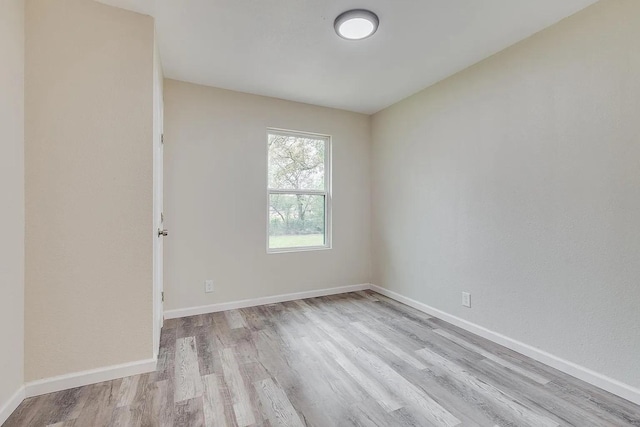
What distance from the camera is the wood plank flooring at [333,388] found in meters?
1.53

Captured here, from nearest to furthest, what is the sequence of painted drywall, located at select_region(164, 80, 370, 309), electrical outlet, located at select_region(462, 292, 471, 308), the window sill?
electrical outlet, located at select_region(462, 292, 471, 308) → painted drywall, located at select_region(164, 80, 370, 309) → the window sill

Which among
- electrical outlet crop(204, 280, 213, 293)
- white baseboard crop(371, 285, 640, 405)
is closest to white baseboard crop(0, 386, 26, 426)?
electrical outlet crop(204, 280, 213, 293)

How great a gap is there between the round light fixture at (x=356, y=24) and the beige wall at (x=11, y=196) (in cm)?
182

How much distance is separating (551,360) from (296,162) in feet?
9.75

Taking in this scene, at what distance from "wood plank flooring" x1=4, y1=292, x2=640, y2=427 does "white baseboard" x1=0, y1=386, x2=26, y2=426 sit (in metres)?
0.03

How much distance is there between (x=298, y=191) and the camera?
3.61m

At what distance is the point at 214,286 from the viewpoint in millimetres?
3098

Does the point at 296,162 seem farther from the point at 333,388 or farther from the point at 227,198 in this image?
the point at 333,388

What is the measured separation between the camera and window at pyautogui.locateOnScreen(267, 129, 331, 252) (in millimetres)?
3471

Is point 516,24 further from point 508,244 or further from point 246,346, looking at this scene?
point 246,346

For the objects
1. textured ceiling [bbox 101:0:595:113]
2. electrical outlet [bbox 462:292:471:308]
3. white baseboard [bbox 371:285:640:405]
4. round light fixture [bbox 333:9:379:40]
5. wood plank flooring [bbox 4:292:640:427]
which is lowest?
wood plank flooring [bbox 4:292:640:427]

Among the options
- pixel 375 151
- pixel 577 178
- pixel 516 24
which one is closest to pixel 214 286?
pixel 375 151

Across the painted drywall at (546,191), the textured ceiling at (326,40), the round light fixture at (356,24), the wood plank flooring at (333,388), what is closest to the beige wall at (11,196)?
the wood plank flooring at (333,388)

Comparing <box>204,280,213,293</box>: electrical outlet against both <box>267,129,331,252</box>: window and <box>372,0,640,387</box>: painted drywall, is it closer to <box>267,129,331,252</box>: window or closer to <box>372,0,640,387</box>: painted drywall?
<box>267,129,331,252</box>: window
